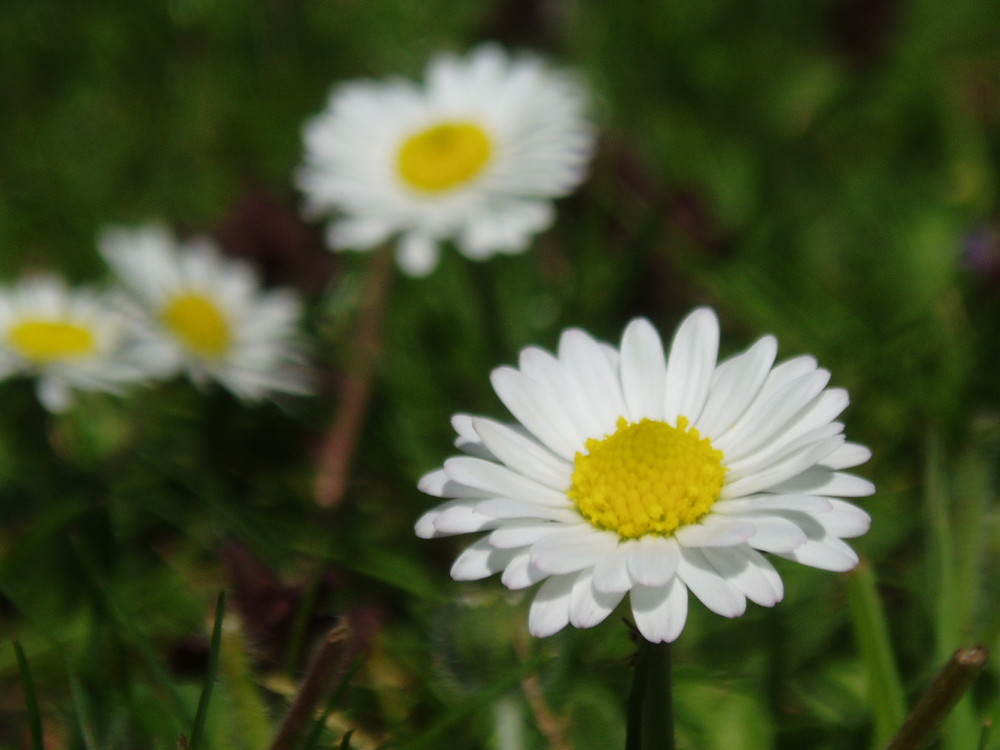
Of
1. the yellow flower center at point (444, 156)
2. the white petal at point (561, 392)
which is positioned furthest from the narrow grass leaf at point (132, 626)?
the yellow flower center at point (444, 156)

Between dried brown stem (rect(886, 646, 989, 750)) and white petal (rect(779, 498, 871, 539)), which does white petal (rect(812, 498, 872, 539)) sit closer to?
white petal (rect(779, 498, 871, 539))

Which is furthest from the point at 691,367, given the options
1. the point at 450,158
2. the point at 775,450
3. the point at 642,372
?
the point at 450,158

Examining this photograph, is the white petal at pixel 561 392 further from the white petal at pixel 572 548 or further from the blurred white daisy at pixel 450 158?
the blurred white daisy at pixel 450 158

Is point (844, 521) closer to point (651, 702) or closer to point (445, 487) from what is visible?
point (651, 702)

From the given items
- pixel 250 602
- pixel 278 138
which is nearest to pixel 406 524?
pixel 250 602

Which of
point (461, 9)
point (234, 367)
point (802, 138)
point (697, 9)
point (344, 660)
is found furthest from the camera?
point (461, 9)

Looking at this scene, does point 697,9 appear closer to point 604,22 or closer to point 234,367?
point 604,22
